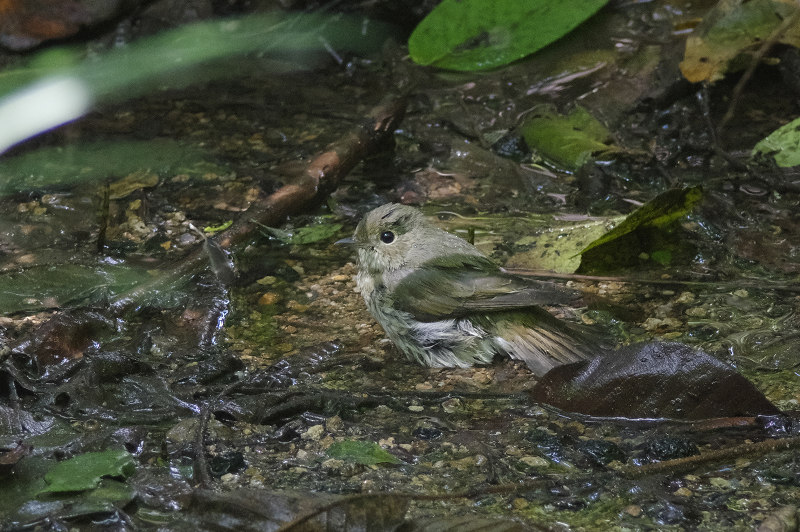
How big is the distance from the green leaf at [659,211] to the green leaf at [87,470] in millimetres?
1996

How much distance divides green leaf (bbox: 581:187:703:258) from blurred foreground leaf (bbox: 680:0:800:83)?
1.30 meters

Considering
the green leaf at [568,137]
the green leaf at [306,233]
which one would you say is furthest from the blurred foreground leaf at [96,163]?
the green leaf at [568,137]

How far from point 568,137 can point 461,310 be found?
1.67m

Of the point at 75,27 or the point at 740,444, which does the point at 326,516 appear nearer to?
the point at 740,444

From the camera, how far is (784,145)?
4359 mm

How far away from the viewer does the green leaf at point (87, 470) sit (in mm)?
2391

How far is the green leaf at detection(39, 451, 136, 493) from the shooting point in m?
2.39

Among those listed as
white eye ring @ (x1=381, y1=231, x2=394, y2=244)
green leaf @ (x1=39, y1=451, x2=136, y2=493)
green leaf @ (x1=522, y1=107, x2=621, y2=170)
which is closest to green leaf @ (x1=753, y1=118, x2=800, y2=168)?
green leaf @ (x1=522, y1=107, x2=621, y2=170)

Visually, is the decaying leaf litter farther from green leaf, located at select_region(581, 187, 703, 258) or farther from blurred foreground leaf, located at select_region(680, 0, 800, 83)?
blurred foreground leaf, located at select_region(680, 0, 800, 83)

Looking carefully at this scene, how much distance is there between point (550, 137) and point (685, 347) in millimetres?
2214

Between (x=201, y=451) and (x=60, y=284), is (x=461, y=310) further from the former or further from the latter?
(x=60, y=284)

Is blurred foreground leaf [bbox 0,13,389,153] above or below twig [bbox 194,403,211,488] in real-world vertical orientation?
above

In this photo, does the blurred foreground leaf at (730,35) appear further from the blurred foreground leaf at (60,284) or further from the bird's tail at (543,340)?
the blurred foreground leaf at (60,284)

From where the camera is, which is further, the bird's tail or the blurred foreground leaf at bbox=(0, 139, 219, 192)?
the blurred foreground leaf at bbox=(0, 139, 219, 192)
